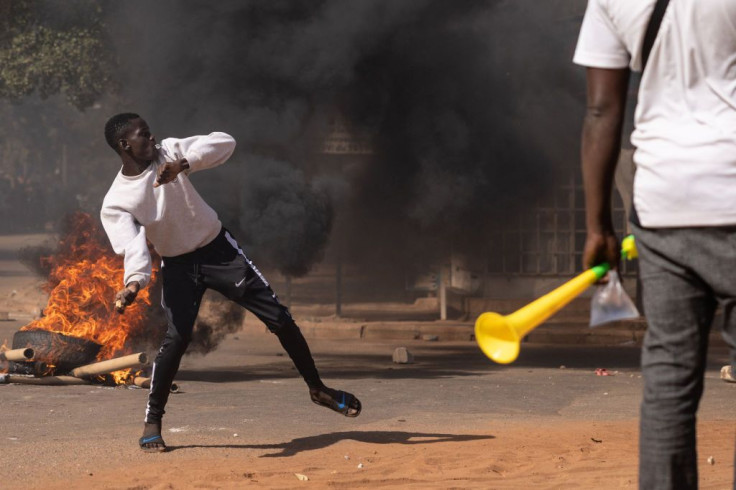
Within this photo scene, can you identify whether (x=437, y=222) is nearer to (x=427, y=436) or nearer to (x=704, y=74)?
(x=427, y=436)

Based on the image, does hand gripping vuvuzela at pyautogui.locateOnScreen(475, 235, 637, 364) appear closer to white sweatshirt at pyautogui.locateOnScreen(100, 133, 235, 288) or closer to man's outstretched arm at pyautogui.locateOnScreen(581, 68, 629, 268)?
man's outstretched arm at pyautogui.locateOnScreen(581, 68, 629, 268)

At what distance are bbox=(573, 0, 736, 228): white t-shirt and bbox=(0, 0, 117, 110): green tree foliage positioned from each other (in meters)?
18.5

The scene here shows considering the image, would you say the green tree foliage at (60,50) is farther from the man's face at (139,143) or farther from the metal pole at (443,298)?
the man's face at (139,143)

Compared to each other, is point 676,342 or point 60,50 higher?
point 676,342

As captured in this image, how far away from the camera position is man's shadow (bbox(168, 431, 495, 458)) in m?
6.20

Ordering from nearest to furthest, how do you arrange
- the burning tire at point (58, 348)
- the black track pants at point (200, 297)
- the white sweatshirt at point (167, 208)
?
the white sweatshirt at point (167, 208) < the black track pants at point (200, 297) < the burning tire at point (58, 348)

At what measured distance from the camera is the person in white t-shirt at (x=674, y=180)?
3.02m

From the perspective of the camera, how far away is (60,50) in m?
22.3

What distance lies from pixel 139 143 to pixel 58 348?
10.9 feet

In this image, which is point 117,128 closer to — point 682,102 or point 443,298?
point 682,102

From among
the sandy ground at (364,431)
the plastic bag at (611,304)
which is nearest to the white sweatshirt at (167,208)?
the sandy ground at (364,431)

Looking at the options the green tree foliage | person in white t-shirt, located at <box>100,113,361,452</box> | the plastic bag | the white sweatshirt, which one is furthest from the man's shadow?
the green tree foliage

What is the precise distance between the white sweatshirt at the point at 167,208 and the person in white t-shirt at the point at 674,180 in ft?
10.7

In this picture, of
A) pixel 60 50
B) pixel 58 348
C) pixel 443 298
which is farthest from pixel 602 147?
pixel 60 50
